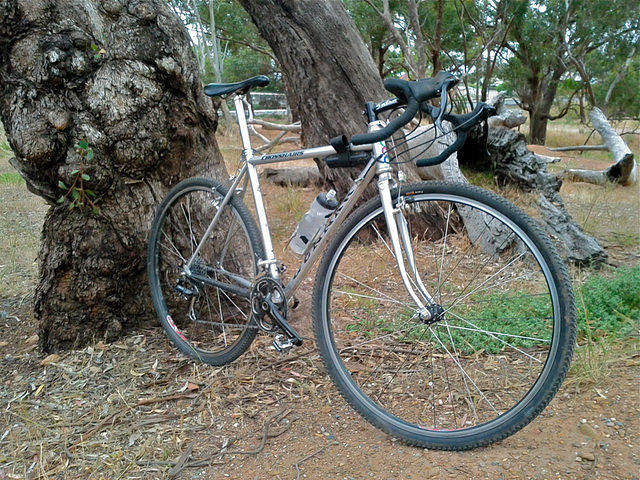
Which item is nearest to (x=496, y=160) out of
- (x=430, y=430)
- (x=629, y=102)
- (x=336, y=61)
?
(x=336, y=61)

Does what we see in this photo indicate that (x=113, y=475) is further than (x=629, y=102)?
No

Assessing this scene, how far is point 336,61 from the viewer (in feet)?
15.6

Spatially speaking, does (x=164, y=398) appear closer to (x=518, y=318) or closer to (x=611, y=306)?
(x=518, y=318)

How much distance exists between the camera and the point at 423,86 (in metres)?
1.98

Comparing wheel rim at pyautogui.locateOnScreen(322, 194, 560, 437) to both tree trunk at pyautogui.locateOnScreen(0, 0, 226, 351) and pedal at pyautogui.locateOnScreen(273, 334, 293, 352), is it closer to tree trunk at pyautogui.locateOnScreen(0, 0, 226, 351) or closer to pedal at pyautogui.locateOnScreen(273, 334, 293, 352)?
pedal at pyautogui.locateOnScreen(273, 334, 293, 352)

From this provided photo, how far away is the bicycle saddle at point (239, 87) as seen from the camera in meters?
2.75

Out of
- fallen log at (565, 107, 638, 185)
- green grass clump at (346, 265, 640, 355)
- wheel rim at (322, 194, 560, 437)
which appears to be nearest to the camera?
wheel rim at (322, 194, 560, 437)

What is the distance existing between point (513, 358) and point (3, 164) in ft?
31.4

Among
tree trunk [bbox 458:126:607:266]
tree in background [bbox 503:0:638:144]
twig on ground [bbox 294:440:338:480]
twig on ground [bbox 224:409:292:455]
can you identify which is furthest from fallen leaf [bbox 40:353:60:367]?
tree in background [bbox 503:0:638:144]

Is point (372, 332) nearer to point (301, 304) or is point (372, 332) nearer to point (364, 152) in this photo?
point (301, 304)

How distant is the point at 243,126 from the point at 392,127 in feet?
3.38

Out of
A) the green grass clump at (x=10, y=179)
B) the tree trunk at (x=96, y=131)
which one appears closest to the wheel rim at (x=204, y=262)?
the tree trunk at (x=96, y=131)

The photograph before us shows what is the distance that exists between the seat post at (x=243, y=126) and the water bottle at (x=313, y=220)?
0.46 m

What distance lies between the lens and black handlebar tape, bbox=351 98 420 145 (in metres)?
1.94
